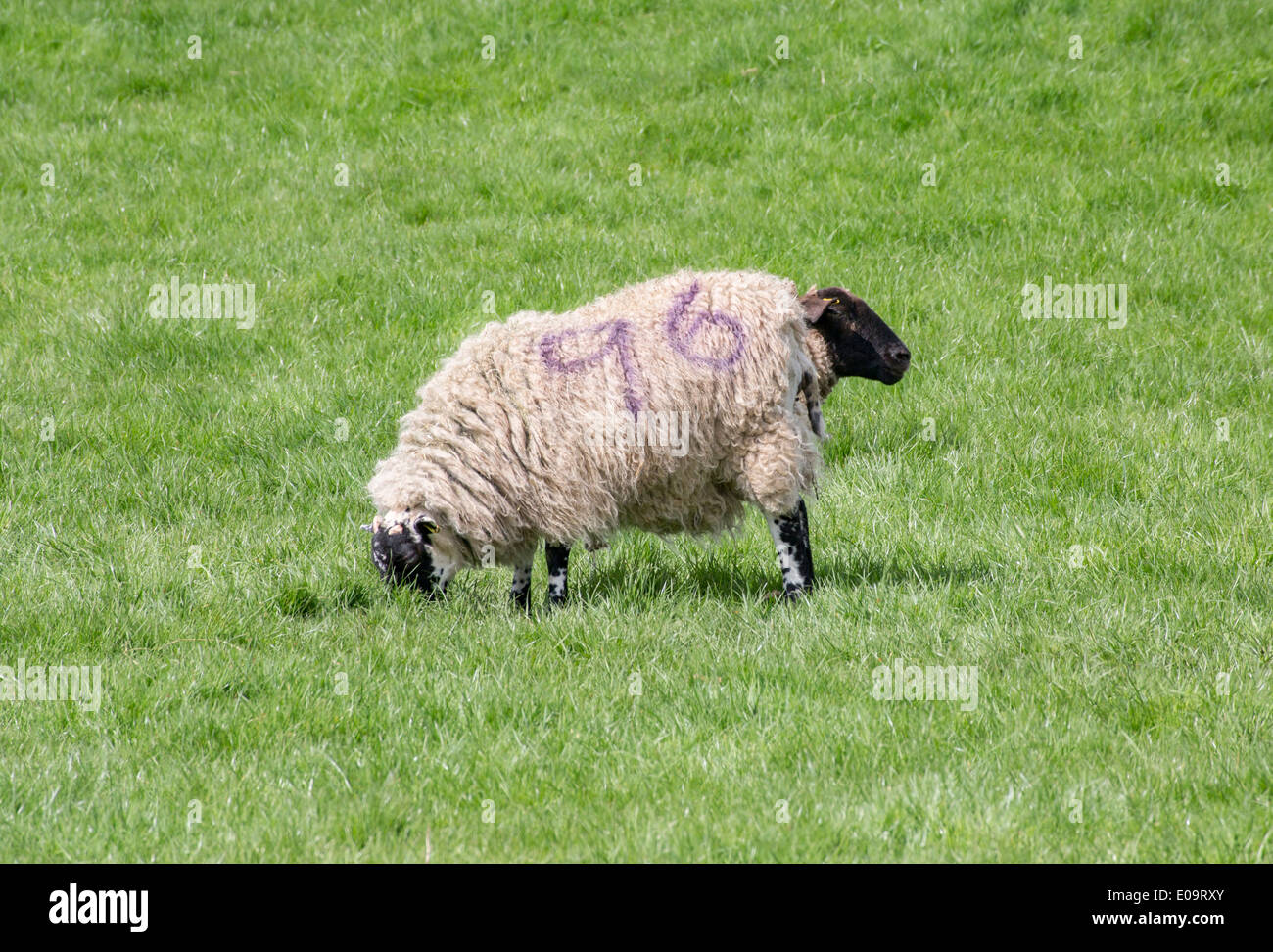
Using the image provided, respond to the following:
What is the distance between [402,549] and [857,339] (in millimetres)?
2359

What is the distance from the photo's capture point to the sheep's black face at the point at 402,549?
565cm

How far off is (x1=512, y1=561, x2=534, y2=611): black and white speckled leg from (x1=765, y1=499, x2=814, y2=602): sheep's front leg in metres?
1.15

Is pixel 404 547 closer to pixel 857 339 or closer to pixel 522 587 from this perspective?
pixel 522 587

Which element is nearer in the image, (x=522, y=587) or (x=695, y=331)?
(x=695, y=331)

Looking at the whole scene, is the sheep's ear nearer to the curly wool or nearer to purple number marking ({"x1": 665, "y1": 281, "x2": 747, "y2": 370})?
the curly wool

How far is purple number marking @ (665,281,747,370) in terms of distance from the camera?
5.80 m

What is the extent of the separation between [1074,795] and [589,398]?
8.41 ft

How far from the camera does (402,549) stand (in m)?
5.64

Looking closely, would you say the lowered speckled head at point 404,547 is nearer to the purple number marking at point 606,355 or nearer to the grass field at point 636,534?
the grass field at point 636,534

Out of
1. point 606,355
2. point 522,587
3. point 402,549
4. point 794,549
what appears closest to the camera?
point 402,549

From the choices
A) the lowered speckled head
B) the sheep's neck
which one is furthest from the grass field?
the sheep's neck

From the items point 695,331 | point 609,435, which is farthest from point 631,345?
point 609,435

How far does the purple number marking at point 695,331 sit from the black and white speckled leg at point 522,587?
4.10ft

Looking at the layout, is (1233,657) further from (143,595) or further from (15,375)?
(15,375)
